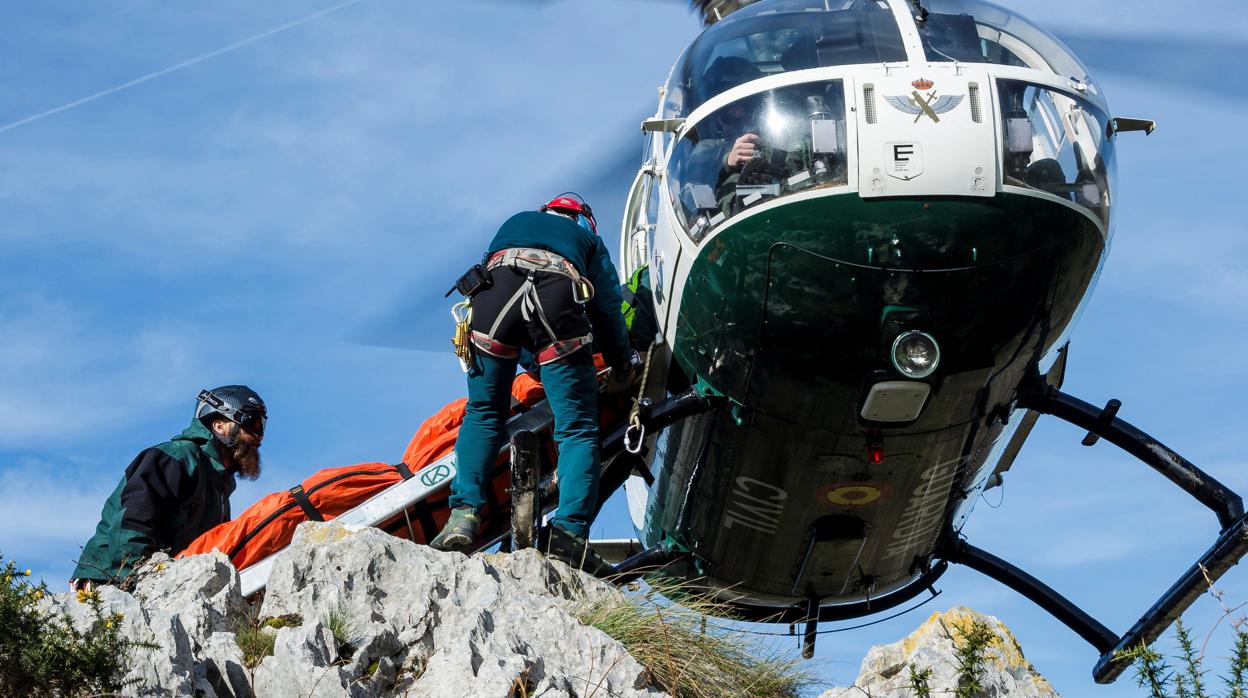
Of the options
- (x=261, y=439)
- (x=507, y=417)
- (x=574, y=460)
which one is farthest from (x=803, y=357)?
(x=261, y=439)

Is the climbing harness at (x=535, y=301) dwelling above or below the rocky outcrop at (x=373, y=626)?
above

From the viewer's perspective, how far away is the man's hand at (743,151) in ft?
21.4

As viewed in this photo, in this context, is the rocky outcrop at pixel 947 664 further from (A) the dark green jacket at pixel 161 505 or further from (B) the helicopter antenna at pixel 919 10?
(A) the dark green jacket at pixel 161 505

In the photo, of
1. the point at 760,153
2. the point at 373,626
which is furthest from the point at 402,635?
the point at 760,153

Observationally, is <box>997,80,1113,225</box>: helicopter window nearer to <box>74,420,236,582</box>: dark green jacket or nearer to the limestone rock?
the limestone rock

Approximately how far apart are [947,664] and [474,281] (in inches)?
117

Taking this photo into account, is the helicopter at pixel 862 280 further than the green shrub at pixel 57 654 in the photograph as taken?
Yes

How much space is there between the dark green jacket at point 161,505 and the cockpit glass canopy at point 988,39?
414 centimetres

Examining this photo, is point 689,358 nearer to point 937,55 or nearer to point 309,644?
point 937,55

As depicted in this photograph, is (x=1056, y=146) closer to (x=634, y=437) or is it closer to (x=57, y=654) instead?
(x=634, y=437)

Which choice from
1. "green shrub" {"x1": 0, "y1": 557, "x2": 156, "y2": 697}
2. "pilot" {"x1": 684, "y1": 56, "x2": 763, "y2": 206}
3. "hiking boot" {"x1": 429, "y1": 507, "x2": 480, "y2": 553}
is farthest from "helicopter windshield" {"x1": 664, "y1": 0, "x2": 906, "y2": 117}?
"green shrub" {"x1": 0, "y1": 557, "x2": 156, "y2": 697}

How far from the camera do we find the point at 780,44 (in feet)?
22.5

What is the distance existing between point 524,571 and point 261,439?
221 cm

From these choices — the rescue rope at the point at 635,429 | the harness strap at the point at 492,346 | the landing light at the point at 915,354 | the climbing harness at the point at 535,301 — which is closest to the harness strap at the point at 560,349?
the climbing harness at the point at 535,301
